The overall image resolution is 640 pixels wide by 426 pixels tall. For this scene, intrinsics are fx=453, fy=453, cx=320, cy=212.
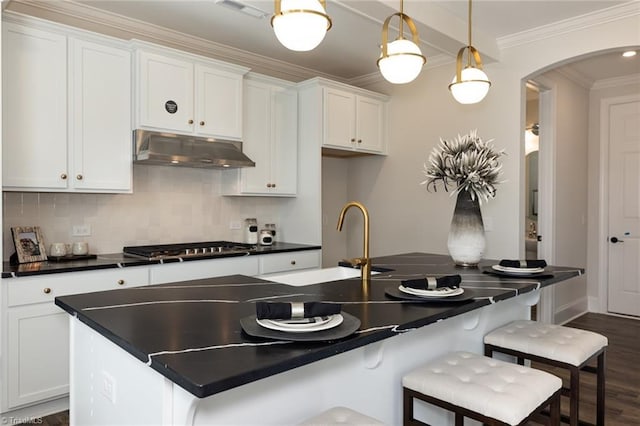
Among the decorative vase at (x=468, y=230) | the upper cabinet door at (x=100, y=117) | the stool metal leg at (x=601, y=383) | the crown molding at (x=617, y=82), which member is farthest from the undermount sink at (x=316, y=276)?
the crown molding at (x=617, y=82)

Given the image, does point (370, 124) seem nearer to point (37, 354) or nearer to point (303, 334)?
point (37, 354)

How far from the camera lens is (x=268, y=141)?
4133 millimetres

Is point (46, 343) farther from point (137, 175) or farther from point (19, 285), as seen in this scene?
point (137, 175)

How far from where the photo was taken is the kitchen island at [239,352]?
3.60 feet

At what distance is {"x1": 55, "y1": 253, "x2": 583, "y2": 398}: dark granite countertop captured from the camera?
103 centimetres

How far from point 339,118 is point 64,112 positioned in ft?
7.50

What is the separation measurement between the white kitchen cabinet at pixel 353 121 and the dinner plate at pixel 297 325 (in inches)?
118

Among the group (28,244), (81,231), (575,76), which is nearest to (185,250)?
(81,231)

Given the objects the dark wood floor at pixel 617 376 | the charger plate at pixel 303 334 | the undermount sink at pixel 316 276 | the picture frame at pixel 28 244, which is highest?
the picture frame at pixel 28 244

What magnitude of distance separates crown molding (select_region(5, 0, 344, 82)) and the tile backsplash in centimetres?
103

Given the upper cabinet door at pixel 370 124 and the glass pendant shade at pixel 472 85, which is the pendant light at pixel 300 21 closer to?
the glass pendant shade at pixel 472 85

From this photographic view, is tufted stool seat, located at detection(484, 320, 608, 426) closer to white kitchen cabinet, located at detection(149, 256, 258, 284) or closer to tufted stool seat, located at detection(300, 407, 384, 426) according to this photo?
tufted stool seat, located at detection(300, 407, 384, 426)

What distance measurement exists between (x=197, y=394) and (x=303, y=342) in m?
0.33

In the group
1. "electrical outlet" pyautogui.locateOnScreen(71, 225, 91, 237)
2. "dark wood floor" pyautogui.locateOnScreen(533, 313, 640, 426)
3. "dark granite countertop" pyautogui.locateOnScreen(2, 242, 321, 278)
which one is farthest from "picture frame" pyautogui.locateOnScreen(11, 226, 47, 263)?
"dark wood floor" pyautogui.locateOnScreen(533, 313, 640, 426)
